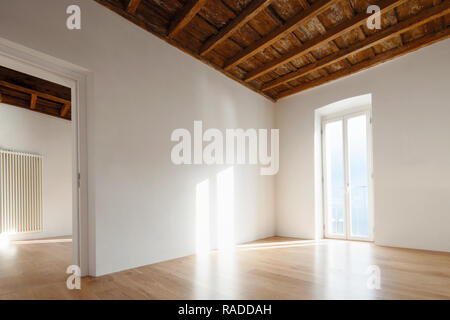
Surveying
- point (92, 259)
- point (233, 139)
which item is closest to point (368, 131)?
point (233, 139)

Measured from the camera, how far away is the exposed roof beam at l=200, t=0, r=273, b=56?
3.20m

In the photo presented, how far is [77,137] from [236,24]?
2.39 m

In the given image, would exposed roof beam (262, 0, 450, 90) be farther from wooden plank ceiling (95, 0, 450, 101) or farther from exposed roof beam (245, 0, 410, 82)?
exposed roof beam (245, 0, 410, 82)

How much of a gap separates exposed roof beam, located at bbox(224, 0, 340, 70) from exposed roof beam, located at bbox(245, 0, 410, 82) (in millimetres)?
539

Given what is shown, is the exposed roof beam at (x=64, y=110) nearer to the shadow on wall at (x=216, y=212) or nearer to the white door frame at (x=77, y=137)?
the white door frame at (x=77, y=137)

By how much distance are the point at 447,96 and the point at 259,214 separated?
3567mm

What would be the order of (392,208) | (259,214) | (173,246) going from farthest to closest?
(259,214) < (392,208) < (173,246)

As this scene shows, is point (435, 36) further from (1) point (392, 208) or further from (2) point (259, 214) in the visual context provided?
(2) point (259, 214)

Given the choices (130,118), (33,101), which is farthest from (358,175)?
(33,101)

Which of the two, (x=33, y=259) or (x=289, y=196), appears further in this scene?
(x=289, y=196)

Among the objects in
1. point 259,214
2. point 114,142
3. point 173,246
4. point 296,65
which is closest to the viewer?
point 114,142

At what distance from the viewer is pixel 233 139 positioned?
488cm

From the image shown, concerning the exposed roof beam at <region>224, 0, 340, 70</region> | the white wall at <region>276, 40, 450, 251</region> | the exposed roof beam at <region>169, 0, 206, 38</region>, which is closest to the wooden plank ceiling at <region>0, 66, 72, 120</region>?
the exposed roof beam at <region>169, 0, 206, 38</region>

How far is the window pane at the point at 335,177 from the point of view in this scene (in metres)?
5.31
